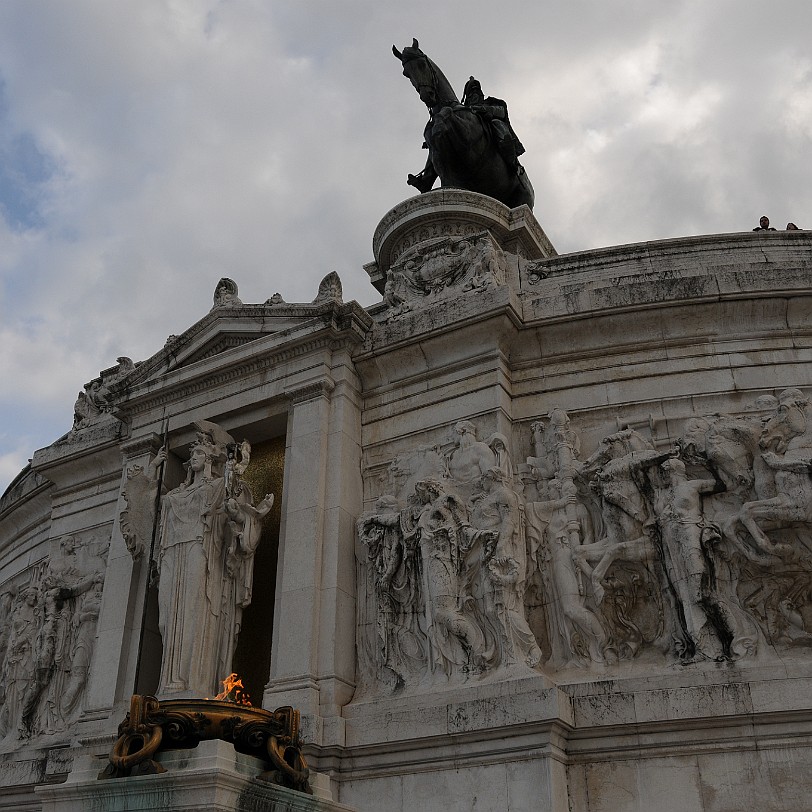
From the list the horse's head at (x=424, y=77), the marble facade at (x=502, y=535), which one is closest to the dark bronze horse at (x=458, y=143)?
the horse's head at (x=424, y=77)

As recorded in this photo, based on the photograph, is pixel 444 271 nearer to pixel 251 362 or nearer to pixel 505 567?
pixel 251 362

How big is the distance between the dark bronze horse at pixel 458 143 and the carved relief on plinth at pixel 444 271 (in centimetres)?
601

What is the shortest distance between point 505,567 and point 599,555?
49.9 inches

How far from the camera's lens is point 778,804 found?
10.3m

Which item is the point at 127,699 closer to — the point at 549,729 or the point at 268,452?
the point at 268,452

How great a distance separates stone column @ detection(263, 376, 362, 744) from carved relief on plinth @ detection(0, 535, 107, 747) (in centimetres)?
470

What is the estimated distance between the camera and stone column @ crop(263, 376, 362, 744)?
12516 mm

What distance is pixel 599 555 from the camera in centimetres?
1227

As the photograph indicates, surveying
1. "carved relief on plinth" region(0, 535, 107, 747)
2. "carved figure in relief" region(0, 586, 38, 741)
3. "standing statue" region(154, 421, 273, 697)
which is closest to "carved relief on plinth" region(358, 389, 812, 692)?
"standing statue" region(154, 421, 273, 697)

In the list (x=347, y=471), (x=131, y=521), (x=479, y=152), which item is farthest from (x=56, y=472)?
(x=479, y=152)

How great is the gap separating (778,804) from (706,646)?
1.89 meters

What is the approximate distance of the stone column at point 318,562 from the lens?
12.5m

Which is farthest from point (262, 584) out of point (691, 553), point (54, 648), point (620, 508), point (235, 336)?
point (691, 553)

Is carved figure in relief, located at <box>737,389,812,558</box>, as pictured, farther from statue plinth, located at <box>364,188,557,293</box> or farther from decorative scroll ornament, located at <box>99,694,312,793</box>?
statue plinth, located at <box>364,188,557,293</box>
